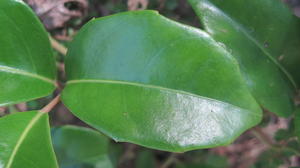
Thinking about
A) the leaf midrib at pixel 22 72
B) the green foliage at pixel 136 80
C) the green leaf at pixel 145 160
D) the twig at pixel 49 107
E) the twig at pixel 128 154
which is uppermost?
the green foliage at pixel 136 80

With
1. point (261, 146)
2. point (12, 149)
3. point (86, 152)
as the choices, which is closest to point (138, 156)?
point (86, 152)

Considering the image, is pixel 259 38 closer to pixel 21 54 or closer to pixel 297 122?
pixel 297 122

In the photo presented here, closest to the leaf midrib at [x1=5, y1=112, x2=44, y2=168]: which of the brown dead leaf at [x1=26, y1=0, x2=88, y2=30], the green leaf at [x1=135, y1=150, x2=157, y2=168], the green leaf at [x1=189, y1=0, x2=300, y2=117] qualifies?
the green leaf at [x1=189, y1=0, x2=300, y2=117]

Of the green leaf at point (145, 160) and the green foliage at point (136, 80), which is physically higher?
the green foliage at point (136, 80)

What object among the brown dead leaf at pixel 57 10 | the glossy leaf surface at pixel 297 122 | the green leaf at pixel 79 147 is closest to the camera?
the glossy leaf surface at pixel 297 122

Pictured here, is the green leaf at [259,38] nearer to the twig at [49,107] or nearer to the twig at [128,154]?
the twig at [49,107]

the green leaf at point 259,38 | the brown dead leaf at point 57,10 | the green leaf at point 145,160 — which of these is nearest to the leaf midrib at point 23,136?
the green leaf at point 259,38

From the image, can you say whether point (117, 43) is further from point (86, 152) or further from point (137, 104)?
point (86, 152)
